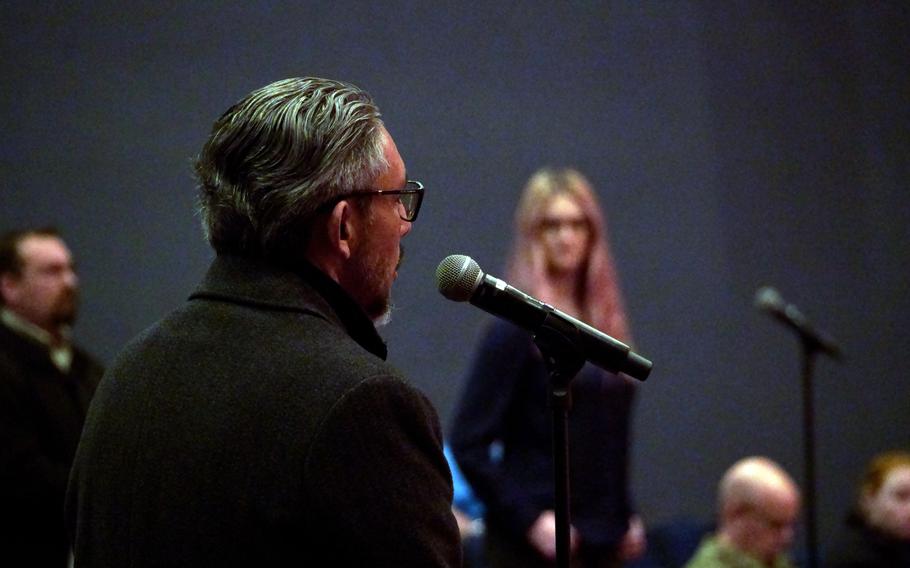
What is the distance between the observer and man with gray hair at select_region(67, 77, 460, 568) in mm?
1196

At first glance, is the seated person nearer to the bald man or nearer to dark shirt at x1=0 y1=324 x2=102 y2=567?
the bald man

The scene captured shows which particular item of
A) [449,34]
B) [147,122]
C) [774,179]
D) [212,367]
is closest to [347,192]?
[212,367]

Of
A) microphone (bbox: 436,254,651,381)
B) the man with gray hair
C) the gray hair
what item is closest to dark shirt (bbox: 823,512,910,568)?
microphone (bbox: 436,254,651,381)

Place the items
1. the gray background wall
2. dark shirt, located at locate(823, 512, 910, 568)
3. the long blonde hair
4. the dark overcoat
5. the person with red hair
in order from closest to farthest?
1. the dark overcoat
2. the person with red hair
3. the long blonde hair
4. dark shirt, located at locate(823, 512, 910, 568)
5. the gray background wall

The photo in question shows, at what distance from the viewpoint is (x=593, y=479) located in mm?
2768

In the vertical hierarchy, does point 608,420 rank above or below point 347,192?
below

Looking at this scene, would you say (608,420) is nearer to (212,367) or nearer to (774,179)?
(212,367)

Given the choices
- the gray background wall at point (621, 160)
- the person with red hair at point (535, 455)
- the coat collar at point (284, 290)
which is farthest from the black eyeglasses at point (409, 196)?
the gray background wall at point (621, 160)

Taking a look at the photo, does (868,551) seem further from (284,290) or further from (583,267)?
A: (284,290)

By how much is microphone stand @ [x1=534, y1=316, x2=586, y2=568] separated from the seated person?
2.57 meters

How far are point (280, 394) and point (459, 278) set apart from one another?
338 mm

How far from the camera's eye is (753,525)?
11.7 feet

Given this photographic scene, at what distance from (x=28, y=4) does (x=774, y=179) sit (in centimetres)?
303

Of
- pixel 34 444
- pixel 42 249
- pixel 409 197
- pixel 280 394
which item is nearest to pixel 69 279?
pixel 42 249
